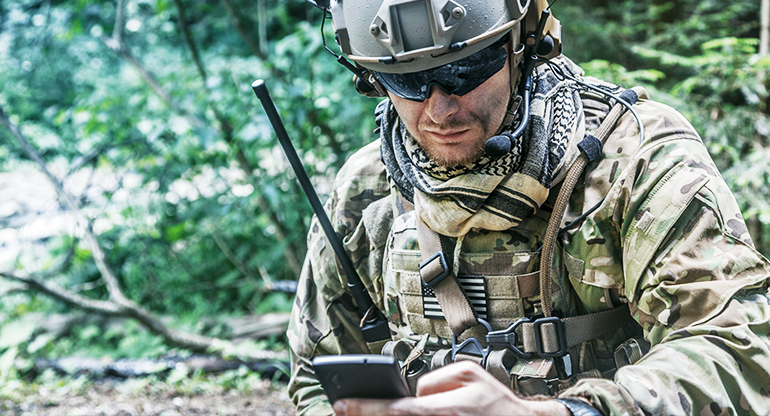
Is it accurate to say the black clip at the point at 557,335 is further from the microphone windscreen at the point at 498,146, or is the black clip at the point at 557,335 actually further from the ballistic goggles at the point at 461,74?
the ballistic goggles at the point at 461,74

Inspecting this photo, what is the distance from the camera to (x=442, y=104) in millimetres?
1594

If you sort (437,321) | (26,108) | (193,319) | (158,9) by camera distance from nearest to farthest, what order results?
(437,321)
(158,9)
(193,319)
(26,108)

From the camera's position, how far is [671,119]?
1.54m

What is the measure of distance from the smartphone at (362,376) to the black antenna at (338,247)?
0.86 m

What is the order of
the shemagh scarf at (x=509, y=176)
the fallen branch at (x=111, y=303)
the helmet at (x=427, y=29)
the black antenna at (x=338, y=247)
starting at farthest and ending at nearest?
the fallen branch at (x=111, y=303)
the black antenna at (x=338, y=247)
the shemagh scarf at (x=509, y=176)
the helmet at (x=427, y=29)

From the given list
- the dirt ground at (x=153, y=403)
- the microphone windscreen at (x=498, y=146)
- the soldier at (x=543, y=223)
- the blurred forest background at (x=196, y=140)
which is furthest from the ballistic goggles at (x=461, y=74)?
the dirt ground at (x=153, y=403)

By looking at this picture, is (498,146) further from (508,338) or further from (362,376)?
(362,376)

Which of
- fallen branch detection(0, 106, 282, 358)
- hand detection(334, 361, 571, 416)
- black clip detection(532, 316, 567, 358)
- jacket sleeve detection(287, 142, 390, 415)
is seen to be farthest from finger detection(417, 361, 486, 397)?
fallen branch detection(0, 106, 282, 358)

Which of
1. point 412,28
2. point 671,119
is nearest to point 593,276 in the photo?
point 671,119

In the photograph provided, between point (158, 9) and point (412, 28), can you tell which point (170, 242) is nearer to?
point (158, 9)

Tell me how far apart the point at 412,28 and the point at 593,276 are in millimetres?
762

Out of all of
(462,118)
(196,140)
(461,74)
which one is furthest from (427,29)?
(196,140)

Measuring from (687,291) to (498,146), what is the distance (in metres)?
0.54

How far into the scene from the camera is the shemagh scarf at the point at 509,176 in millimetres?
1579
